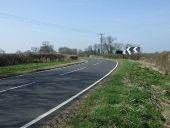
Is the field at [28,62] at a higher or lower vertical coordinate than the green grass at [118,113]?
lower

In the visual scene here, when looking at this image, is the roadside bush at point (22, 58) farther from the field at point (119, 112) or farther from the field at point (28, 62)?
the field at point (119, 112)

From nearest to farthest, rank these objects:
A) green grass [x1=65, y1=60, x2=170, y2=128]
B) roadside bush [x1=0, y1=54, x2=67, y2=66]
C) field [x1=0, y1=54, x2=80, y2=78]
A: 1. green grass [x1=65, y1=60, x2=170, y2=128]
2. field [x1=0, y1=54, x2=80, y2=78]
3. roadside bush [x1=0, y1=54, x2=67, y2=66]

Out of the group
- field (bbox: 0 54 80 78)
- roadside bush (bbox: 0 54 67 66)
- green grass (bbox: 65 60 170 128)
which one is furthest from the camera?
roadside bush (bbox: 0 54 67 66)

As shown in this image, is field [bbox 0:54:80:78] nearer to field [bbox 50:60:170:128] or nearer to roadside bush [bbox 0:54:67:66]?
roadside bush [bbox 0:54:67:66]

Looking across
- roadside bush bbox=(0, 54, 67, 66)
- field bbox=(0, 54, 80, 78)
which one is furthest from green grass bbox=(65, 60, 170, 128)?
roadside bush bbox=(0, 54, 67, 66)

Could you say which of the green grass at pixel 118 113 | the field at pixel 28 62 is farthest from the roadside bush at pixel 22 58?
the green grass at pixel 118 113

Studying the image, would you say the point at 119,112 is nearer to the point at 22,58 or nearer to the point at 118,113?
the point at 118,113

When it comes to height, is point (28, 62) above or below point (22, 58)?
below

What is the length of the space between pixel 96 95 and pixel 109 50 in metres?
155

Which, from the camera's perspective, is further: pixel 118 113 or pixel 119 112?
pixel 119 112

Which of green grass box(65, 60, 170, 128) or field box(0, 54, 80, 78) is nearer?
green grass box(65, 60, 170, 128)

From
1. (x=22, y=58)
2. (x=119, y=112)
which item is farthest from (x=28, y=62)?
(x=119, y=112)

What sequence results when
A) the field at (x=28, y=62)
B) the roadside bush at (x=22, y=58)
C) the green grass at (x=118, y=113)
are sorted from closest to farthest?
1. the green grass at (x=118, y=113)
2. the field at (x=28, y=62)
3. the roadside bush at (x=22, y=58)

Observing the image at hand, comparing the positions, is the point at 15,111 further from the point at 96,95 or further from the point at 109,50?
the point at 109,50
